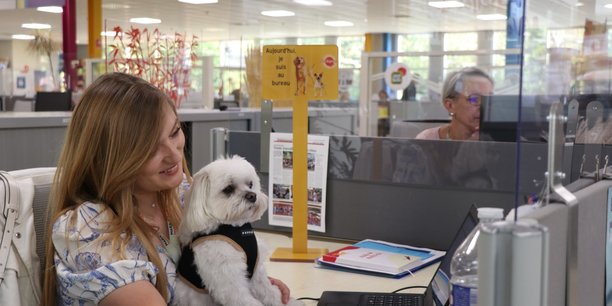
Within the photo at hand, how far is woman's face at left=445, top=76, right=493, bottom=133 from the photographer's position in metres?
3.38

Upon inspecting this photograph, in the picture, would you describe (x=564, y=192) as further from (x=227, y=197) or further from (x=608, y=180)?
(x=227, y=197)

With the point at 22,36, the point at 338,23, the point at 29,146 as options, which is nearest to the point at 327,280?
the point at 29,146

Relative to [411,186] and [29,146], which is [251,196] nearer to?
[411,186]

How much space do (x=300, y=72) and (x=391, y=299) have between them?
0.89m

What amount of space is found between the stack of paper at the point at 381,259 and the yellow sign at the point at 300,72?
0.51 metres

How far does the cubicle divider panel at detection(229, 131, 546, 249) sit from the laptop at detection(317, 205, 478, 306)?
51 cm

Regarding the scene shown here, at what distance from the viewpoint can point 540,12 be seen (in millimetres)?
935

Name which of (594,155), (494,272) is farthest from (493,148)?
(494,272)

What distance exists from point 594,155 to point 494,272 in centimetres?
85

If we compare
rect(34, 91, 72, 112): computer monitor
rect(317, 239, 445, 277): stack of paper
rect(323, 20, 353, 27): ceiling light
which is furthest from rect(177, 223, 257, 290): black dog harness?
rect(323, 20, 353, 27): ceiling light

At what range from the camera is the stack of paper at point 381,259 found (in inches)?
78.7

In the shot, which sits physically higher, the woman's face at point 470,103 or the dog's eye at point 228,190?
the woman's face at point 470,103

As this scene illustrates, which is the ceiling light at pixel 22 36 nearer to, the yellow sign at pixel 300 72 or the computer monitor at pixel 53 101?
the computer monitor at pixel 53 101

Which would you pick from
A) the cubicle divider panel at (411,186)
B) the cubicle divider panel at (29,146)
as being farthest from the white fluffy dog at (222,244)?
the cubicle divider panel at (29,146)
